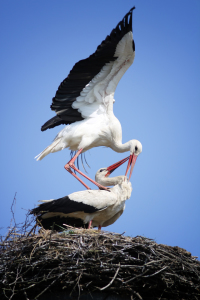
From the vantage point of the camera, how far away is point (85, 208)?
627cm

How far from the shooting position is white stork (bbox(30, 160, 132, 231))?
619 cm

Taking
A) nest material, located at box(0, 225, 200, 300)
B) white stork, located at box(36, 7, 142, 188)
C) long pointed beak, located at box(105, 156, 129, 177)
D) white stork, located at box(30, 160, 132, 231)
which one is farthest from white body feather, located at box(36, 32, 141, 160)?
nest material, located at box(0, 225, 200, 300)

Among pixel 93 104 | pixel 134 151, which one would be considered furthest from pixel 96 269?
pixel 93 104

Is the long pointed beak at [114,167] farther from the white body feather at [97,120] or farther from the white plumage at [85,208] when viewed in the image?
the white plumage at [85,208]

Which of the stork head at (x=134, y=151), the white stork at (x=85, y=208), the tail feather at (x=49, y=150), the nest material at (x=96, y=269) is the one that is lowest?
the nest material at (x=96, y=269)

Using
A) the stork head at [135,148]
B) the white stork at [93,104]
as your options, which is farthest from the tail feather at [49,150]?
the stork head at [135,148]

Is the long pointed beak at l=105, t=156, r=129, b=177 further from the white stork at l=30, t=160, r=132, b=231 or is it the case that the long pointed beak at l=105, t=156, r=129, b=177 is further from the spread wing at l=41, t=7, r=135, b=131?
the spread wing at l=41, t=7, r=135, b=131

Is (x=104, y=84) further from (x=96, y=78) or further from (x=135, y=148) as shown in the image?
(x=135, y=148)

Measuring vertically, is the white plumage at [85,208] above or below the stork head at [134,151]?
below

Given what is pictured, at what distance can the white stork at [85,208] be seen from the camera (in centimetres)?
619

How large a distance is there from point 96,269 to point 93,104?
379 cm

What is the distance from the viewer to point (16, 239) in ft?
18.7

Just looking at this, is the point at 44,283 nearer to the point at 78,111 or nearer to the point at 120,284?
the point at 120,284

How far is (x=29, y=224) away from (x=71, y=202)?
2.55 feet
